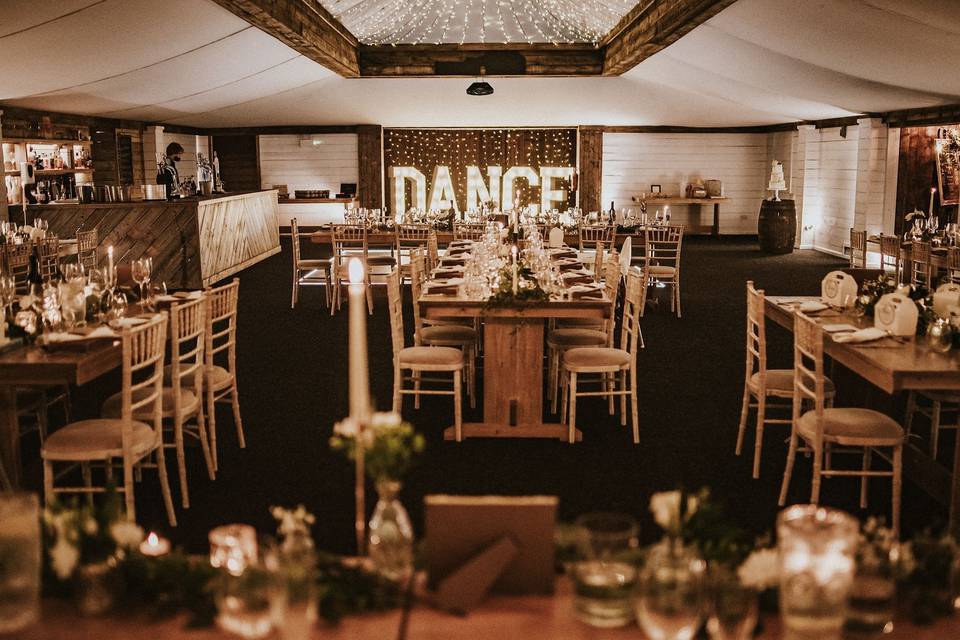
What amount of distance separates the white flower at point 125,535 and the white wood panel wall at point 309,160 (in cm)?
1607

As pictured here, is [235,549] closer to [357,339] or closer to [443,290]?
[357,339]

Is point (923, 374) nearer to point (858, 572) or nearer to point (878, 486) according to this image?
point (878, 486)

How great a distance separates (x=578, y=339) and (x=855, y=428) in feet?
6.99

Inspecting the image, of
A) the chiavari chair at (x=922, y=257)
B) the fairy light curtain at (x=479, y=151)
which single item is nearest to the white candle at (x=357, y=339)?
the chiavari chair at (x=922, y=257)

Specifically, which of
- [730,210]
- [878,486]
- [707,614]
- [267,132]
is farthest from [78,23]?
[730,210]

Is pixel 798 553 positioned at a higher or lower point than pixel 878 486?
higher

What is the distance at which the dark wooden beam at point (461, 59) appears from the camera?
12.9 m

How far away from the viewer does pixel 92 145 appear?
1355 centimetres

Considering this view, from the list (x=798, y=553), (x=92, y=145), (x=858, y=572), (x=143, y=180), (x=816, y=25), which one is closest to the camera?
(x=798, y=553)

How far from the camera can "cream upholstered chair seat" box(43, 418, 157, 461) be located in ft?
12.1

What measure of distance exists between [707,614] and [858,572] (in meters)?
0.30

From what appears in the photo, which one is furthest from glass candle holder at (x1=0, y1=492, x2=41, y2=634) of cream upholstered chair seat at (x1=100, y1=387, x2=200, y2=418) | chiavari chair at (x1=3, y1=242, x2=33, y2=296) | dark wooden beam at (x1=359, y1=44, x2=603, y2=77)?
dark wooden beam at (x1=359, y1=44, x2=603, y2=77)

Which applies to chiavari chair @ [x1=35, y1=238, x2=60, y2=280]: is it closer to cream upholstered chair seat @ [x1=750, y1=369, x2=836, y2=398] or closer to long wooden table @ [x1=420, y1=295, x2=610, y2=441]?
long wooden table @ [x1=420, y1=295, x2=610, y2=441]

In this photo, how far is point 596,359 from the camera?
5.19 metres
